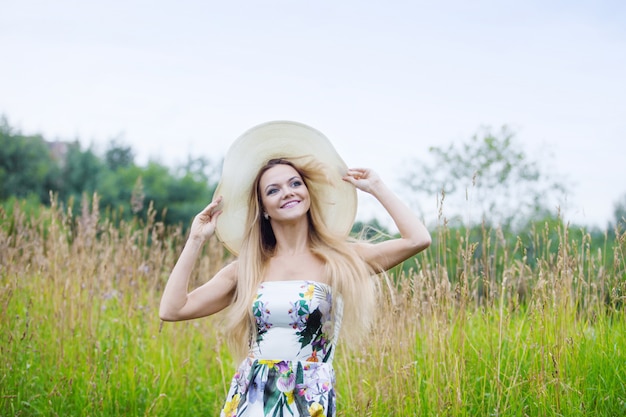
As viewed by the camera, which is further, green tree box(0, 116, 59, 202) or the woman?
green tree box(0, 116, 59, 202)

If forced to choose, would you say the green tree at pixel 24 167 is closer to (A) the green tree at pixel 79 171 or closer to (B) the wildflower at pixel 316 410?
(A) the green tree at pixel 79 171

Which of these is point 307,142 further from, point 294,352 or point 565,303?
point 565,303

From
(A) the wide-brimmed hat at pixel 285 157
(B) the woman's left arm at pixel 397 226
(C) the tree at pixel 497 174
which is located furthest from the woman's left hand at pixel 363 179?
(C) the tree at pixel 497 174

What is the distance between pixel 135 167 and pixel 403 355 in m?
15.0

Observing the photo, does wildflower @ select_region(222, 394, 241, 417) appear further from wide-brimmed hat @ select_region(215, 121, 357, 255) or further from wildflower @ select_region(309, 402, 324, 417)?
wide-brimmed hat @ select_region(215, 121, 357, 255)

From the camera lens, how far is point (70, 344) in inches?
186

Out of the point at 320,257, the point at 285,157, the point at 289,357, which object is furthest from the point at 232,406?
the point at 285,157

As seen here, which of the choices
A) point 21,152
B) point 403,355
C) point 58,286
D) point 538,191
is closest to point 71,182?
point 21,152

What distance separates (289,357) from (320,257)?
1.46 ft

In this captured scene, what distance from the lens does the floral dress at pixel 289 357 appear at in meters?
2.46

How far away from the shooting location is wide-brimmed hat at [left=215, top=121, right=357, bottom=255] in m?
2.97

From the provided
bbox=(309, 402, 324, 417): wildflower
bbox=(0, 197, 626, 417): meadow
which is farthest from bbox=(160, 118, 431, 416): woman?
bbox=(0, 197, 626, 417): meadow

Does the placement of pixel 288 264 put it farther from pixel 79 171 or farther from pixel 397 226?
pixel 79 171

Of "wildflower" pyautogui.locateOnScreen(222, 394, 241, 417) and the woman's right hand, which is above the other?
the woman's right hand
